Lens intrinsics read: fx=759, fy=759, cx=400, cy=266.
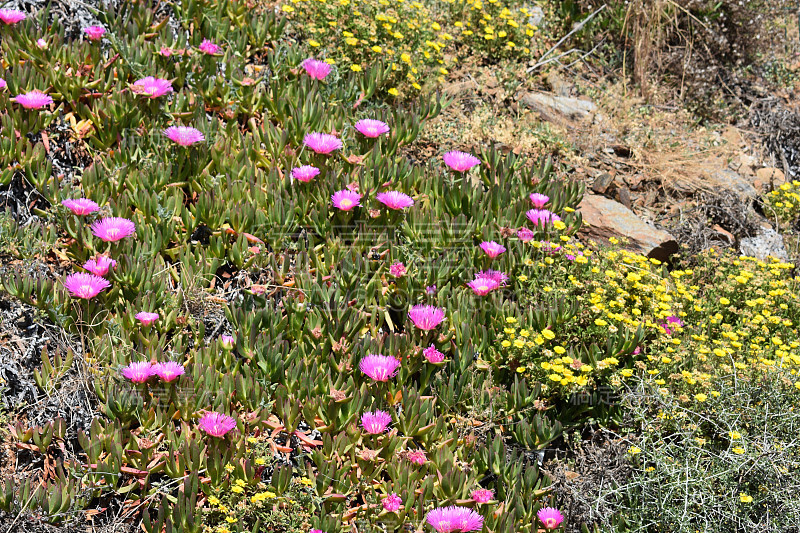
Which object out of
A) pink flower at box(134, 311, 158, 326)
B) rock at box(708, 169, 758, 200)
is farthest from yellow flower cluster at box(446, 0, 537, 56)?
pink flower at box(134, 311, 158, 326)

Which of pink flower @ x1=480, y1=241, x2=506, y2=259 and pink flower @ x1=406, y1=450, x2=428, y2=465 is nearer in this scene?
pink flower @ x1=406, y1=450, x2=428, y2=465

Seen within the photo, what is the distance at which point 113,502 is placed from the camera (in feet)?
8.72

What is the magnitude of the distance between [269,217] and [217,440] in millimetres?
1247

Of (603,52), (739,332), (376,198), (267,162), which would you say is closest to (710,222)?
(739,332)

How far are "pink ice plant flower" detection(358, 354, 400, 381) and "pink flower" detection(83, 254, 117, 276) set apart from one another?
3.67 ft

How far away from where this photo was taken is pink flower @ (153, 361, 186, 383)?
273 cm

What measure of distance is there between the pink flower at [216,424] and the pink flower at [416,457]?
652 mm

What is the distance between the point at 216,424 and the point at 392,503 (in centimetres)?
67

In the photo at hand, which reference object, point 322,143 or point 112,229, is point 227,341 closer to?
point 112,229

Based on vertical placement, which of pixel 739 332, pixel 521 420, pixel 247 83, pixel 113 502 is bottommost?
pixel 113 502

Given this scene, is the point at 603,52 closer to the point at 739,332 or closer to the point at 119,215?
the point at 739,332

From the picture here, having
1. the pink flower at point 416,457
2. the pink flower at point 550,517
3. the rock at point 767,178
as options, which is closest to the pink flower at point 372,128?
the pink flower at point 416,457

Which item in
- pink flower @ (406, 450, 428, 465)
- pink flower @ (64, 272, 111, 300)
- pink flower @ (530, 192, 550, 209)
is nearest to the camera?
pink flower @ (406, 450, 428, 465)

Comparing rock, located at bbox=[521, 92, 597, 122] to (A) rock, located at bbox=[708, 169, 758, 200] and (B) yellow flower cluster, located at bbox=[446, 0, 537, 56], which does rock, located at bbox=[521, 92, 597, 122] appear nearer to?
(B) yellow flower cluster, located at bbox=[446, 0, 537, 56]
